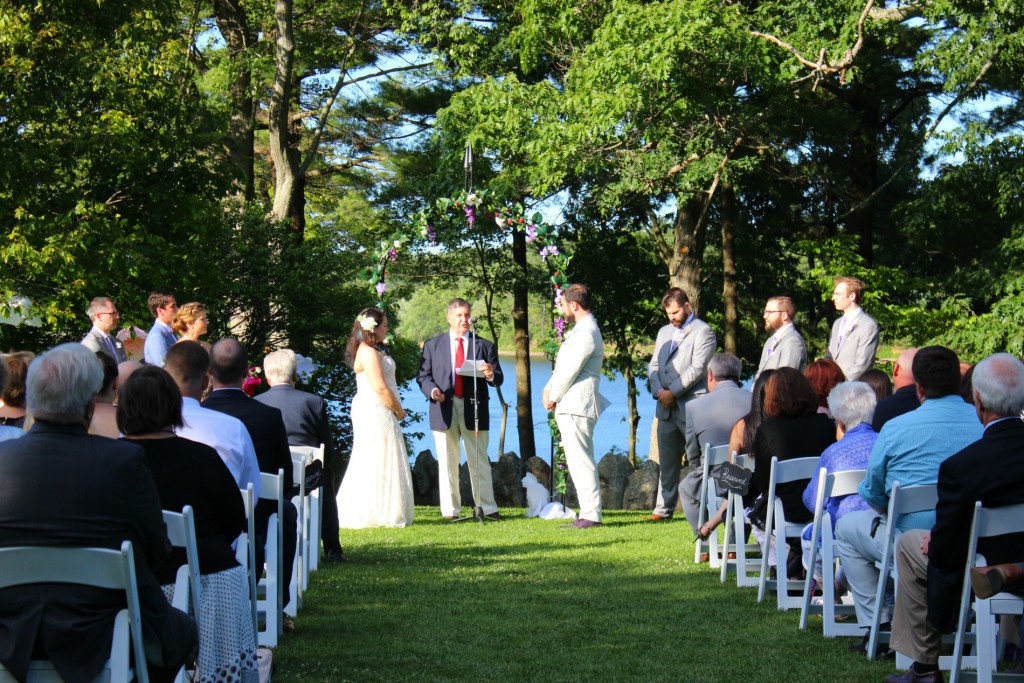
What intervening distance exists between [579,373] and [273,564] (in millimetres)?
4944

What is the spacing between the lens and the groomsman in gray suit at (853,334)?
30.5 ft

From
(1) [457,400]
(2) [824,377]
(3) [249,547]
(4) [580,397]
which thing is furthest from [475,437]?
(3) [249,547]

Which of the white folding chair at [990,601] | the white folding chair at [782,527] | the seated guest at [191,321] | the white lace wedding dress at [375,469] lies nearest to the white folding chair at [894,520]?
the white folding chair at [990,601]

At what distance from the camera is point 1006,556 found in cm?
445

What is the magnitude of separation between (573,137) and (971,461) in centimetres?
1166

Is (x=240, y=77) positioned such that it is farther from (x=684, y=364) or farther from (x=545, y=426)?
(x=545, y=426)

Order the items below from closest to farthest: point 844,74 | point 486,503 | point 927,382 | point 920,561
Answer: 1. point 920,561
2. point 927,382
3. point 486,503
4. point 844,74

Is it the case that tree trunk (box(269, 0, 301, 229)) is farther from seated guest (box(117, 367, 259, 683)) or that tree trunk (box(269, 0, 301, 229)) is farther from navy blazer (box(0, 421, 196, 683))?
navy blazer (box(0, 421, 196, 683))

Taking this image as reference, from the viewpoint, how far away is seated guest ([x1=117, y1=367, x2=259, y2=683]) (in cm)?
429

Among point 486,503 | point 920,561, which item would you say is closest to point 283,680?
point 920,561

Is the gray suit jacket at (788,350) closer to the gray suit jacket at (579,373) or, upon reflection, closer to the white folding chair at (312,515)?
the gray suit jacket at (579,373)

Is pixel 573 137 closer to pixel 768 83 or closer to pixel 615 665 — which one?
pixel 768 83

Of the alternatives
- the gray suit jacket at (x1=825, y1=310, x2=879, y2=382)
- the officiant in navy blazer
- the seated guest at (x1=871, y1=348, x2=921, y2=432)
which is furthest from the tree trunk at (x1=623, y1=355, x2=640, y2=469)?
the seated guest at (x1=871, y1=348, x2=921, y2=432)

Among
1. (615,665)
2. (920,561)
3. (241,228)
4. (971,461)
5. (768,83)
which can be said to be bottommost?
(615,665)
